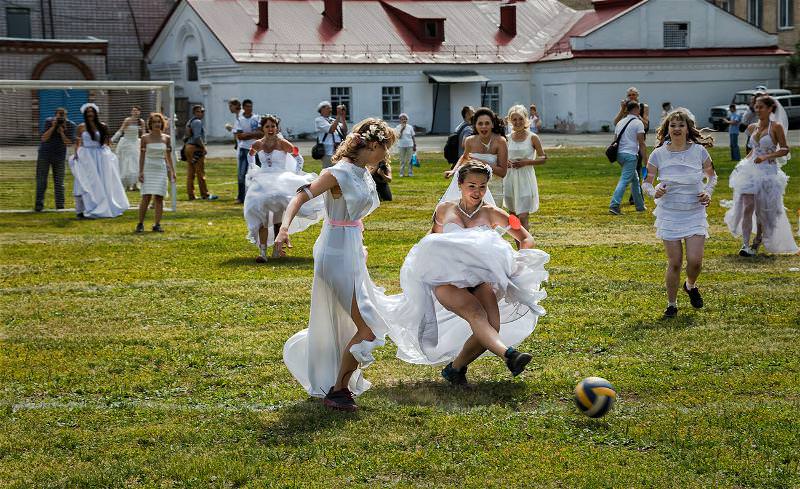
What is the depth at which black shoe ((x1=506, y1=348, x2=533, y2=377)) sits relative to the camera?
749cm

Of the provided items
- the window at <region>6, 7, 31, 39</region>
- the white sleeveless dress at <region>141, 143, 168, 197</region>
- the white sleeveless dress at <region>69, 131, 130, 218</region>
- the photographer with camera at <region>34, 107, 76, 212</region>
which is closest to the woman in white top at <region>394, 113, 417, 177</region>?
the white sleeveless dress at <region>69, 131, 130, 218</region>

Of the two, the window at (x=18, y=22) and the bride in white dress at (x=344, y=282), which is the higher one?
the window at (x=18, y=22)

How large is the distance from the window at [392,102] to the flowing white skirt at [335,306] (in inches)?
2068

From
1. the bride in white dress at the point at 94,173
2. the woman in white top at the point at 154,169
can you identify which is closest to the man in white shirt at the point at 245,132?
the bride in white dress at the point at 94,173

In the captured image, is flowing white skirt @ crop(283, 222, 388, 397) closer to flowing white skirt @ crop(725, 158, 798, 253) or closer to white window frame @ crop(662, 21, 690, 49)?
flowing white skirt @ crop(725, 158, 798, 253)

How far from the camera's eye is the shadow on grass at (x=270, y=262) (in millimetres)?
15107

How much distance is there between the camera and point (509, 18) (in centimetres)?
6425

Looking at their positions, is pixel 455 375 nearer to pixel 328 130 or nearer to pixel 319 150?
pixel 319 150

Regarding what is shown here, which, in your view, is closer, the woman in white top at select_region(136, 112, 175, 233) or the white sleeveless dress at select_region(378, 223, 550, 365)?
the white sleeveless dress at select_region(378, 223, 550, 365)

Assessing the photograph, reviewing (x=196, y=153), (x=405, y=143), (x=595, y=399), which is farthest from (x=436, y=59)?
(x=595, y=399)

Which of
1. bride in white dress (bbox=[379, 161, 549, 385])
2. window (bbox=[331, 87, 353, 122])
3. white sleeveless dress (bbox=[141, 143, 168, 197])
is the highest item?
window (bbox=[331, 87, 353, 122])

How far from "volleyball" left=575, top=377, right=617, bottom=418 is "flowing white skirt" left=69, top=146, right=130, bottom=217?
16.9 m

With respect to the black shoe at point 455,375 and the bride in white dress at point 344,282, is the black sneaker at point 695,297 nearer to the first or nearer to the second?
the black shoe at point 455,375

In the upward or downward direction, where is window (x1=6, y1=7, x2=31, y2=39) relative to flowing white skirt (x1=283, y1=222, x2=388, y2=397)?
upward
